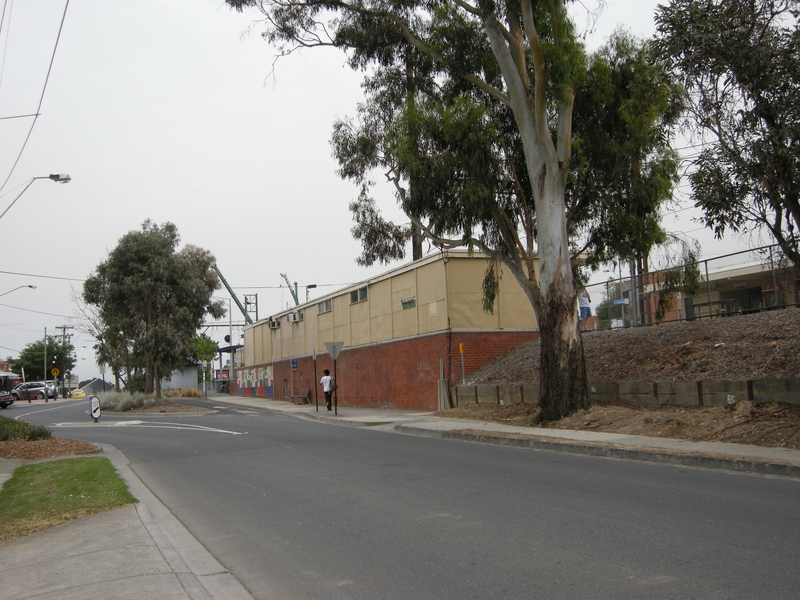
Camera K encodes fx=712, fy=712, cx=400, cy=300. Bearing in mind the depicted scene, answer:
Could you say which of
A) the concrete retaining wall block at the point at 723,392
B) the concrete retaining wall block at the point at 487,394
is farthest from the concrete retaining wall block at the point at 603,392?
the concrete retaining wall block at the point at 487,394

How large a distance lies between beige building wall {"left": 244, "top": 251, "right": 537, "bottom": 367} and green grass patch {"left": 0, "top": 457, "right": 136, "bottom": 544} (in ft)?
48.3

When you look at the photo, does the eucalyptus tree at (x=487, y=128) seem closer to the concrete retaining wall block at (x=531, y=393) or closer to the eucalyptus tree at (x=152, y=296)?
the concrete retaining wall block at (x=531, y=393)

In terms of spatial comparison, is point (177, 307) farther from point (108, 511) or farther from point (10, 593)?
point (10, 593)

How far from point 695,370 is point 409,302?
1376 centimetres

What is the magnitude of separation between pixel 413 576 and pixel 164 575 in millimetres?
2035

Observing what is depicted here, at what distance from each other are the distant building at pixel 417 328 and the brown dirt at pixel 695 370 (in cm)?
330

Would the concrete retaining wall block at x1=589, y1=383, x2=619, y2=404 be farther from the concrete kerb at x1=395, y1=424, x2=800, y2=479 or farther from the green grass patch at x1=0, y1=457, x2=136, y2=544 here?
the green grass patch at x1=0, y1=457, x2=136, y2=544

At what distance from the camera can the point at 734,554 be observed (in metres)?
5.75

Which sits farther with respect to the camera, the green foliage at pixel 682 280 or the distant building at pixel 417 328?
the distant building at pixel 417 328

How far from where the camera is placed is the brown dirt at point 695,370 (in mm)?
12680

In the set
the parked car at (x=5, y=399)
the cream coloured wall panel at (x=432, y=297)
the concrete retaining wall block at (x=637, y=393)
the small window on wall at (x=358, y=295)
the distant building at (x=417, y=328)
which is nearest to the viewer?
the concrete retaining wall block at (x=637, y=393)

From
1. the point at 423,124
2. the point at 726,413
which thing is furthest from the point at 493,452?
the point at 423,124

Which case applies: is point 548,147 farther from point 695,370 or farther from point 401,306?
point 401,306

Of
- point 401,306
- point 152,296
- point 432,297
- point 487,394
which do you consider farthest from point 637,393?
point 152,296
